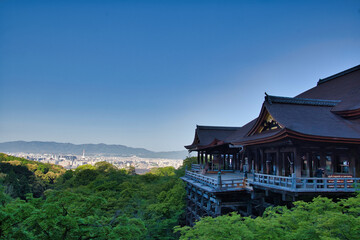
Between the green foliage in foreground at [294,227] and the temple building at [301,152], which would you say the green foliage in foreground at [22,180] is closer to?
the temple building at [301,152]

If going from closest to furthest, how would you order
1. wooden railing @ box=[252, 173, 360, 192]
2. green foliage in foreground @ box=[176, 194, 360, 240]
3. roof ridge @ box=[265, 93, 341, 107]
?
green foliage in foreground @ box=[176, 194, 360, 240] → wooden railing @ box=[252, 173, 360, 192] → roof ridge @ box=[265, 93, 341, 107]

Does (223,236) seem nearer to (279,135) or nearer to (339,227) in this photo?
(339,227)

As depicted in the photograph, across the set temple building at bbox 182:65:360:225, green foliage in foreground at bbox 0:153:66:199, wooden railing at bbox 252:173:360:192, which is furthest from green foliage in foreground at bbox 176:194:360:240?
green foliage in foreground at bbox 0:153:66:199

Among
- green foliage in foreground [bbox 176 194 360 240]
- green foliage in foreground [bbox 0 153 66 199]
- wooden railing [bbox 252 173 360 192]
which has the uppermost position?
wooden railing [bbox 252 173 360 192]

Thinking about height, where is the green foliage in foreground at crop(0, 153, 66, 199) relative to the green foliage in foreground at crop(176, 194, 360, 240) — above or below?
below

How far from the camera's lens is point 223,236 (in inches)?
252

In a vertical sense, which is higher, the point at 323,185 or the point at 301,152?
the point at 301,152

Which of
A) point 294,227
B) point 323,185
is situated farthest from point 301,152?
point 294,227

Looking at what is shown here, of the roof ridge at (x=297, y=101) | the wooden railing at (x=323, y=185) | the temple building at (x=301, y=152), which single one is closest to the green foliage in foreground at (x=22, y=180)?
the temple building at (x=301, y=152)

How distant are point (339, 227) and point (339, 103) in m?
12.6

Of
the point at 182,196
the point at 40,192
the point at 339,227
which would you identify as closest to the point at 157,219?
the point at 182,196

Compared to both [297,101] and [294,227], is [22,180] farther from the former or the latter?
[294,227]

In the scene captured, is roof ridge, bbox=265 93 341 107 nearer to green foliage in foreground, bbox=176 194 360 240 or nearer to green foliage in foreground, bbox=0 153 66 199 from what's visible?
green foliage in foreground, bbox=176 194 360 240

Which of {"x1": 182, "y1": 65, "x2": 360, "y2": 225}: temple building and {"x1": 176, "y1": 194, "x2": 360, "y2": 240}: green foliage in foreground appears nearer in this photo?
{"x1": 176, "y1": 194, "x2": 360, "y2": 240}: green foliage in foreground
